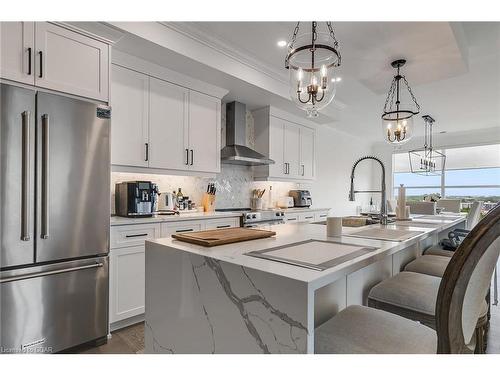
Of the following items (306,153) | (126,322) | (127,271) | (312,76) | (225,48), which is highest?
(225,48)

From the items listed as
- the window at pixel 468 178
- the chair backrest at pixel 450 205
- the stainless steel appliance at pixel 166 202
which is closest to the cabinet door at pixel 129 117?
the stainless steel appliance at pixel 166 202

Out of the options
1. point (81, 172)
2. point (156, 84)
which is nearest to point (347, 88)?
point (156, 84)

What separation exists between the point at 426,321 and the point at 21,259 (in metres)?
2.29

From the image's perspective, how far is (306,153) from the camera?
500 centimetres

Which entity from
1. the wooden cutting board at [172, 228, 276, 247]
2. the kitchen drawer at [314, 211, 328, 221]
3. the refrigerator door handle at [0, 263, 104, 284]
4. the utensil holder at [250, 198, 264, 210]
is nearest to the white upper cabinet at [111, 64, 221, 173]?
the refrigerator door handle at [0, 263, 104, 284]

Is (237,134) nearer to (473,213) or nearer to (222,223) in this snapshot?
(222,223)

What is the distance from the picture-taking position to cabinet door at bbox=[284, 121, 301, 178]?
459 cm

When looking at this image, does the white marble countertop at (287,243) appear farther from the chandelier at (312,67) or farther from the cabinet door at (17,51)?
the cabinet door at (17,51)

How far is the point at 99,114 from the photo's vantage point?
2160mm

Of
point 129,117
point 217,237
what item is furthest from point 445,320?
point 129,117

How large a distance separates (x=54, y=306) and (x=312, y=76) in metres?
2.31

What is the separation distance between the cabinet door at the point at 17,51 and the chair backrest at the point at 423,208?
373 centimetres

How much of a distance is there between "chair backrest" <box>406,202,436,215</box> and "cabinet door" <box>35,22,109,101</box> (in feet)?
11.1

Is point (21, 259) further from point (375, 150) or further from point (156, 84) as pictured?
point (375, 150)
